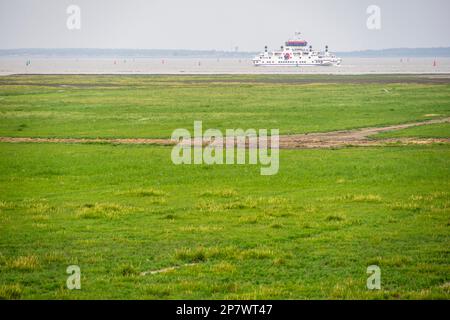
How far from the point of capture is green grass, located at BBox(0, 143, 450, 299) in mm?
15891

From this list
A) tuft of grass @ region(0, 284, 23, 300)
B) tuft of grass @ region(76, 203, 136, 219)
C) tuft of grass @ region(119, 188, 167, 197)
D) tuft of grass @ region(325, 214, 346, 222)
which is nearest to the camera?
tuft of grass @ region(0, 284, 23, 300)

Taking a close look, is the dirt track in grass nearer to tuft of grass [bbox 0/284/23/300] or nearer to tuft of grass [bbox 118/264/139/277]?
tuft of grass [bbox 118/264/139/277]

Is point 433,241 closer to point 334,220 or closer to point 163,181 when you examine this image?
point 334,220

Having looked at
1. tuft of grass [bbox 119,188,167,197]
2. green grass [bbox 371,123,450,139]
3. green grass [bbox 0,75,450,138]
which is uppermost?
green grass [bbox 0,75,450,138]

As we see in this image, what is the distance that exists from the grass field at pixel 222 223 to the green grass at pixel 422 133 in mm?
190

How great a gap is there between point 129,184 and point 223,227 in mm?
10147

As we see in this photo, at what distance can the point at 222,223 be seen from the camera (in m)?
22.8

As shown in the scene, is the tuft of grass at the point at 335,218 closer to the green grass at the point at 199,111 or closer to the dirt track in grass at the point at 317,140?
the dirt track in grass at the point at 317,140

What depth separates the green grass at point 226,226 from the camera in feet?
52.1

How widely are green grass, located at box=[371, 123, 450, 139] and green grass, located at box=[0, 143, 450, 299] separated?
9.00 metres

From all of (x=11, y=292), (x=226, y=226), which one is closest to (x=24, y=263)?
(x=11, y=292)

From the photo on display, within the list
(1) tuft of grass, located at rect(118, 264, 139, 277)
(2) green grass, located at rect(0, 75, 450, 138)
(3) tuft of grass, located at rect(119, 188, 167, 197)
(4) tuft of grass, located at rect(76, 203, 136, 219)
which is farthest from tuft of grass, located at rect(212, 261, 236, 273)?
(2) green grass, located at rect(0, 75, 450, 138)

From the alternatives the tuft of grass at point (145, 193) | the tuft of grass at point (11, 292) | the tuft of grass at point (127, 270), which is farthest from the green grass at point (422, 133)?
the tuft of grass at point (11, 292)

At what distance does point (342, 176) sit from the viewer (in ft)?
106
